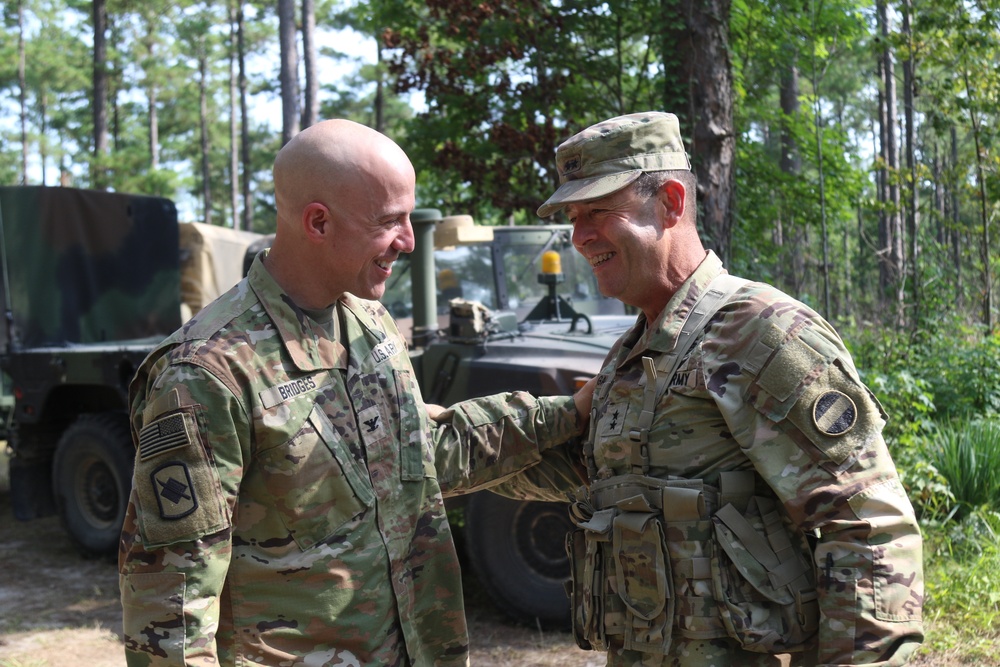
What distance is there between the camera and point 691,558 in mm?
1838

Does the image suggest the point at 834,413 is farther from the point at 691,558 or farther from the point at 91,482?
the point at 91,482

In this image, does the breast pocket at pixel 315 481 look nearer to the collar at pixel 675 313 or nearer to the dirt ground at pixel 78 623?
the collar at pixel 675 313

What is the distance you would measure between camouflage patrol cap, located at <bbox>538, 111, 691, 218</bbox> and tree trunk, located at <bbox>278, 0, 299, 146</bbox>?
12.6 m

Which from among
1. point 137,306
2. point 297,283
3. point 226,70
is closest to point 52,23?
point 226,70

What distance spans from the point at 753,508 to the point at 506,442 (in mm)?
704

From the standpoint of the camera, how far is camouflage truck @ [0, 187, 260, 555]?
242 inches

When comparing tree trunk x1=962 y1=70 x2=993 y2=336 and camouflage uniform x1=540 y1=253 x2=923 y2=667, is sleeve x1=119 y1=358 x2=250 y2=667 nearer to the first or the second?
camouflage uniform x1=540 y1=253 x2=923 y2=667

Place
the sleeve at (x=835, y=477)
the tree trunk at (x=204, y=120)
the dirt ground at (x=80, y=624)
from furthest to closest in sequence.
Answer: the tree trunk at (x=204, y=120)
the dirt ground at (x=80, y=624)
the sleeve at (x=835, y=477)

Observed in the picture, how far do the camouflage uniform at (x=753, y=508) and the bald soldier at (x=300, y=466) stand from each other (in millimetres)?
416

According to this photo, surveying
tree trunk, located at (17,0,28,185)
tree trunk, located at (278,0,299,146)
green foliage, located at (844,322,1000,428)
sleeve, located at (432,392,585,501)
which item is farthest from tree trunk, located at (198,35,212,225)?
sleeve, located at (432,392,585,501)

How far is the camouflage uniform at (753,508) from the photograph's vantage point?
1674mm

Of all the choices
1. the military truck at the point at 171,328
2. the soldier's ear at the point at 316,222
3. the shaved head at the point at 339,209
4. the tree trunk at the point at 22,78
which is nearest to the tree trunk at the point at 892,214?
the military truck at the point at 171,328

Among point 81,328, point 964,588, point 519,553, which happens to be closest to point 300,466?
point 519,553

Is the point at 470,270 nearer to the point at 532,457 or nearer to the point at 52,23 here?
the point at 532,457
